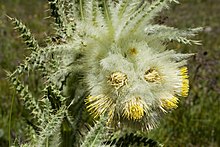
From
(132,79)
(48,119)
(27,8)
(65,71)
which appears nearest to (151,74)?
(132,79)

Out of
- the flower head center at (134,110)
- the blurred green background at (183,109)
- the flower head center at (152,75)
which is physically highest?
the flower head center at (152,75)

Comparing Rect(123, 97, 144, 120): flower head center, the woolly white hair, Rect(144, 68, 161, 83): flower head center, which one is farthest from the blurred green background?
Rect(123, 97, 144, 120): flower head center

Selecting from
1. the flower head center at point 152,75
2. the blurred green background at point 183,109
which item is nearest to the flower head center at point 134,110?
the flower head center at point 152,75

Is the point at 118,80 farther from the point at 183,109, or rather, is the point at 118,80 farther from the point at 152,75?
the point at 183,109

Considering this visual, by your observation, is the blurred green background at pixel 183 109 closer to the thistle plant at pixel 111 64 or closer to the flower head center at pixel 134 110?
the thistle plant at pixel 111 64

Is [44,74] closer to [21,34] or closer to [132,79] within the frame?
[21,34]

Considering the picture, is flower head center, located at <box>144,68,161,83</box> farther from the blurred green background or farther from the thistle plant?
the blurred green background

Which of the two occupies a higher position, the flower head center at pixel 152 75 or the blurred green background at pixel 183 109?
the flower head center at pixel 152 75
